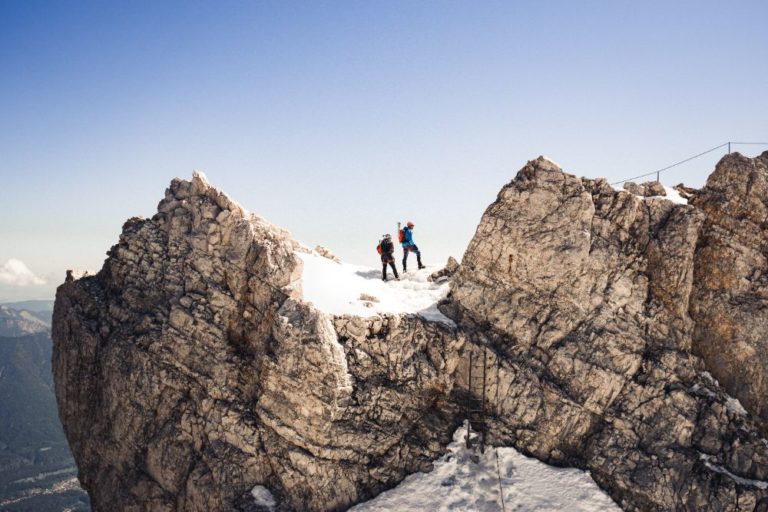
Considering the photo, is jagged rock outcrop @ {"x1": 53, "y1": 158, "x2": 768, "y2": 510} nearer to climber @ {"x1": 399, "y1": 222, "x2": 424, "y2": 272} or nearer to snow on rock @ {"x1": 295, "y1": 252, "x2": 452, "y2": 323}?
snow on rock @ {"x1": 295, "y1": 252, "x2": 452, "y2": 323}

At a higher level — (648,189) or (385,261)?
(648,189)

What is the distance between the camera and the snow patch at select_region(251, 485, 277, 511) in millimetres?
19156

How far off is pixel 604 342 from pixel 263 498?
1667cm

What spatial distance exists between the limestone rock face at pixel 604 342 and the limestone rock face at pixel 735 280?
81cm

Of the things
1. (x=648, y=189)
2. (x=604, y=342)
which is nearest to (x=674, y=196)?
(x=648, y=189)

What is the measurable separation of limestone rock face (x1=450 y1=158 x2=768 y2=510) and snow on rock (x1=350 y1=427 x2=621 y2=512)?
0.78 metres

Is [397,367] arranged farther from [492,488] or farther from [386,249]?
[386,249]

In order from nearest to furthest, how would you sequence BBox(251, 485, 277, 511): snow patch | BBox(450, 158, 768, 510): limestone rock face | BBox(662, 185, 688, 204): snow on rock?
BBox(450, 158, 768, 510): limestone rock face < BBox(251, 485, 277, 511): snow patch < BBox(662, 185, 688, 204): snow on rock

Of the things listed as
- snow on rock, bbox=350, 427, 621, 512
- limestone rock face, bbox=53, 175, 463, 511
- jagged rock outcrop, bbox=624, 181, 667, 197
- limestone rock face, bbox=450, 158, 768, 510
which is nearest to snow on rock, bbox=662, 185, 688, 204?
jagged rock outcrop, bbox=624, 181, 667, 197

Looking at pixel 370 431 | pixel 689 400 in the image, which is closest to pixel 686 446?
pixel 689 400

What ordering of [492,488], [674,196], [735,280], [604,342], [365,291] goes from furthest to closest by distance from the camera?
[365,291], [674,196], [604,342], [735,280], [492,488]

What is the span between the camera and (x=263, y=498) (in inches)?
762

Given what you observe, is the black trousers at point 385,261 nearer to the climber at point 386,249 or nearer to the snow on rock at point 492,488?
the climber at point 386,249

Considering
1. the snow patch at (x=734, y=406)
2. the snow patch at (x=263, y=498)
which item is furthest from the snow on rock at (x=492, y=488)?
the snow patch at (x=734, y=406)
